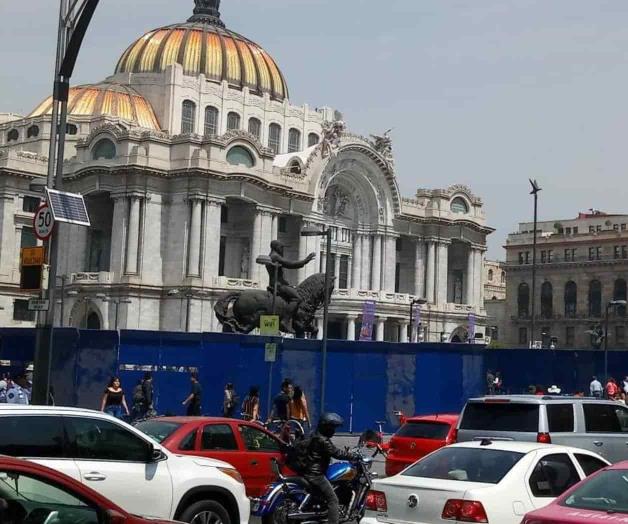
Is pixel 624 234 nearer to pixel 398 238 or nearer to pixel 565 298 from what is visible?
pixel 565 298

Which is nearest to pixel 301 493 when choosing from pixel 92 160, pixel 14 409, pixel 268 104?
pixel 14 409

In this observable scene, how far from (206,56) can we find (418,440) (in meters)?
73.4

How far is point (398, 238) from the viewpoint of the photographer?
278 feet

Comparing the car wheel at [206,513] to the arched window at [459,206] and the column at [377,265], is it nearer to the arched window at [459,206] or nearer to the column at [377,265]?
the column at [377,265]

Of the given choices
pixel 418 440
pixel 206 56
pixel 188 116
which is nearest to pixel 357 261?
pixel 188 116

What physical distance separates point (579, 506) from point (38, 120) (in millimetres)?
76472

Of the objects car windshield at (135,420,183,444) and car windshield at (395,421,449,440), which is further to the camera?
car windshield at (395,421,449,440)

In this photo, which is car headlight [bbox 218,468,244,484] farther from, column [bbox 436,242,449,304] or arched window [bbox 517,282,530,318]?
arched window [bbox 517,282,530,318]

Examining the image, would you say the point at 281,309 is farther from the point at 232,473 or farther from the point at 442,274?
the point at 442,274

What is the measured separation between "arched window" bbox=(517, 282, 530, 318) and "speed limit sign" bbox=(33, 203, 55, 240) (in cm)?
9354

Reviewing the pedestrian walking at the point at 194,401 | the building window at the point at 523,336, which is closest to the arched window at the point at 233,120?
the building window at the point at 523,336

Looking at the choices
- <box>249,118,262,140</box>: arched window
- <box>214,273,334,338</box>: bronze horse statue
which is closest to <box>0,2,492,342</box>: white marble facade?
<box>249,118,262,140</box>: arched window

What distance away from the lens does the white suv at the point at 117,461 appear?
10.3m

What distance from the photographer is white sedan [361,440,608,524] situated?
1002 centimetres
